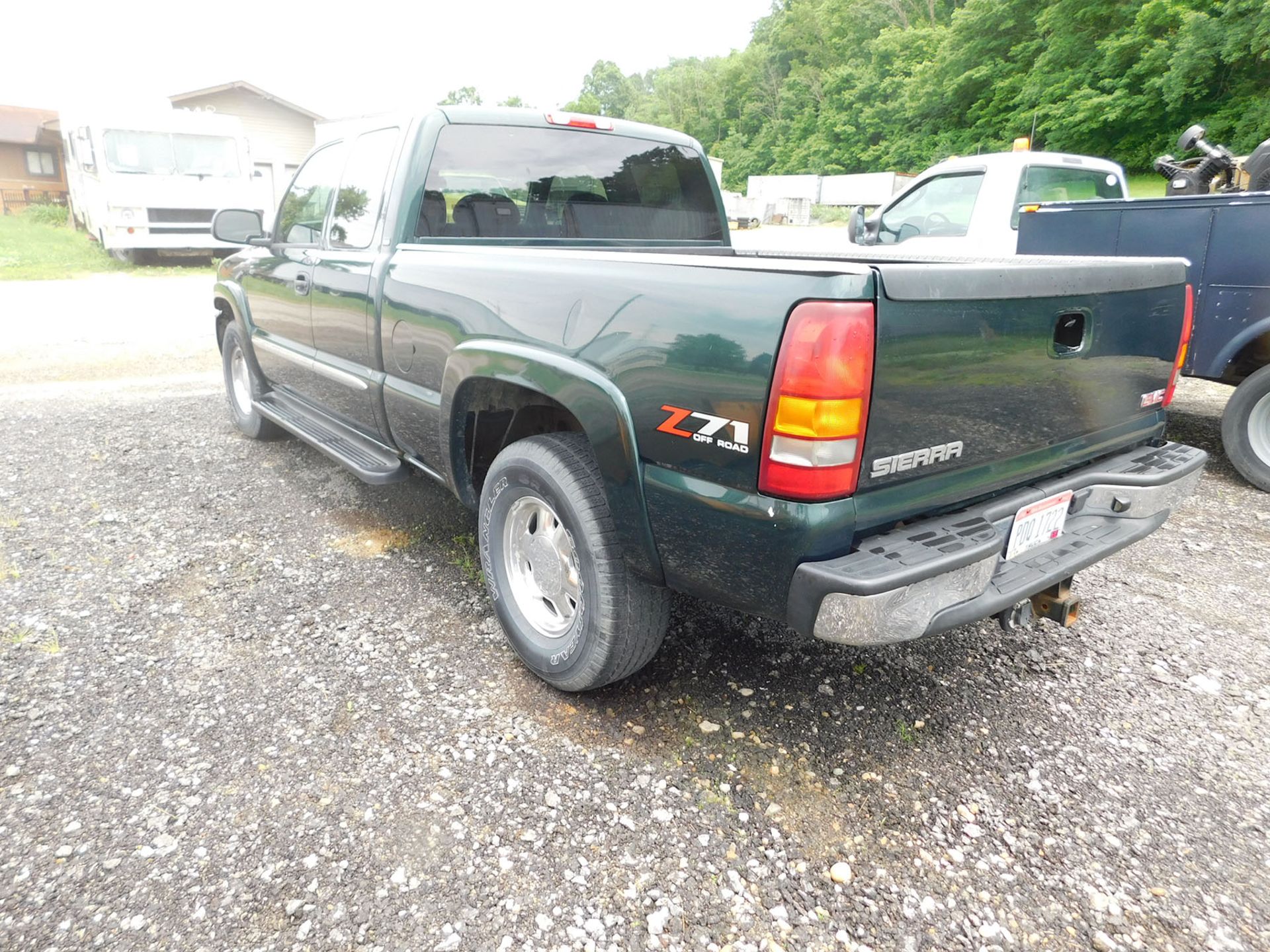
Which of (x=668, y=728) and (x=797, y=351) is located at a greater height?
(x=797, y=351)

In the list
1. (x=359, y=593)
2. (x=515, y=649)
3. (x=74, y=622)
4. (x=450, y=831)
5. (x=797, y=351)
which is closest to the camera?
(x=797, y=351)

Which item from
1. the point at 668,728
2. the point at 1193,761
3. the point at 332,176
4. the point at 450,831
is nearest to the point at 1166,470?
the point at 1193,761

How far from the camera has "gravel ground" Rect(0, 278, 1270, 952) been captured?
1912 mm

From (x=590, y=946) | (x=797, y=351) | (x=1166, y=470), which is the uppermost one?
(x=797, y=351)

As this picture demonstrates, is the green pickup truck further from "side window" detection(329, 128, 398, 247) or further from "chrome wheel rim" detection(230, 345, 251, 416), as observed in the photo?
"chrome wheel rim" detection(230, 345, 251, 416)

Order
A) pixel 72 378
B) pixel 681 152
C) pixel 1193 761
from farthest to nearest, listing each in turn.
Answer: pixel 72 378
pixel 681 152
pixel 1193 761

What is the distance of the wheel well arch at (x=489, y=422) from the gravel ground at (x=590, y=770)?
1.97 ft

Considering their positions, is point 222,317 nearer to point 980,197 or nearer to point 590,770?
point 590,770

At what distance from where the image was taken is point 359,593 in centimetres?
345

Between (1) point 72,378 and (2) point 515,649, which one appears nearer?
(2) point 515,649

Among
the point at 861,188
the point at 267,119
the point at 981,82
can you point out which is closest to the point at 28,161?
the point at 267,119

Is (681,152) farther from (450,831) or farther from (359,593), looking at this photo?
(450,831)

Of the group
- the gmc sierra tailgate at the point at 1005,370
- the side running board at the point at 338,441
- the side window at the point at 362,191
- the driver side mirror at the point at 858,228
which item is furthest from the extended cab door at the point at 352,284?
the driver side mirror at the point at 858,228

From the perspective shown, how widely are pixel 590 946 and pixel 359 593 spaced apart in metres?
2.02
